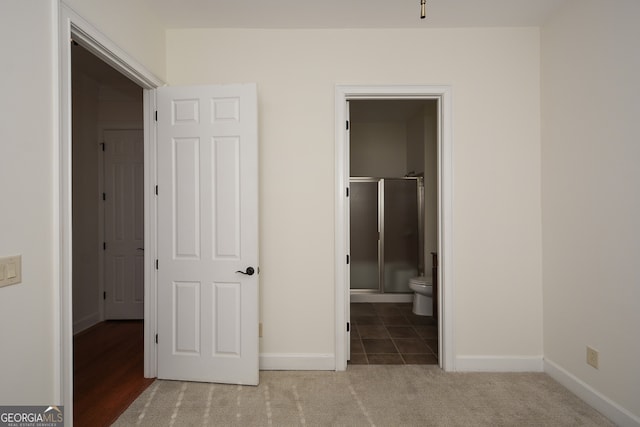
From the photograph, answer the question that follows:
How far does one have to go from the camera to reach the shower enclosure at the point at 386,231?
4.96 m

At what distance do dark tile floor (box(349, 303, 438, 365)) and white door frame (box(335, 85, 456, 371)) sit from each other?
0.96ft

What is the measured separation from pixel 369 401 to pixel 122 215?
11.2 feet

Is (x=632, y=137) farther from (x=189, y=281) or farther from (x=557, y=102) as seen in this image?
(x=189, y=281)

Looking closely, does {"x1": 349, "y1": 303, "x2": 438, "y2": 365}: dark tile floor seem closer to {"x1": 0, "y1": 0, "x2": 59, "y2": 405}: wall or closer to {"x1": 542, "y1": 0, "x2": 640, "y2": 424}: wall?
{"x1": 542, "y1": 0, "x2": 640, "y2": 424}: wall

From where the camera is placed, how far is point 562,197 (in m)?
2.44

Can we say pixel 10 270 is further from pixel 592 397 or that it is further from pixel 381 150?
pixel 381 150

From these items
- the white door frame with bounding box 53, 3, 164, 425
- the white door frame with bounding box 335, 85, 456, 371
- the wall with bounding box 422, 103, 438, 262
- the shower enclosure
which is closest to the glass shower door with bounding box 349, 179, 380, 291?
the shower enclosure

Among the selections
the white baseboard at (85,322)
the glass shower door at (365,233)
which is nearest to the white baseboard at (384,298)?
the glass shower door at (365,233)

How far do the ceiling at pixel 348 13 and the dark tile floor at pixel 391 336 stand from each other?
9.02 feet

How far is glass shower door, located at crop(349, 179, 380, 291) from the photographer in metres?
4.98

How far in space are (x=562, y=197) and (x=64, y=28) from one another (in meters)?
3.21

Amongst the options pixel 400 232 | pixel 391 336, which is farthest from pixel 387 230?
pixel 391 336

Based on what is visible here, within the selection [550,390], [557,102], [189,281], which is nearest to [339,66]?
[557,102]

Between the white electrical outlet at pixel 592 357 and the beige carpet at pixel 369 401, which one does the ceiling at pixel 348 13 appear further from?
the beige carpet at pixel 369 401
